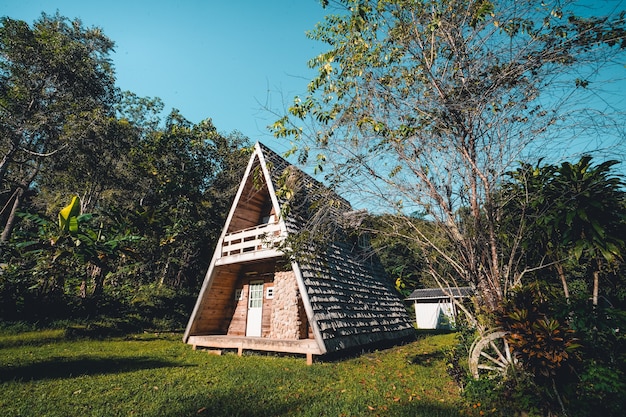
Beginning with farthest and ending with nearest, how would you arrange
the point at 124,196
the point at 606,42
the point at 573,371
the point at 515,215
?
the point at 124,196
the point at 515,215
the point at 606,42
the point at 573,371

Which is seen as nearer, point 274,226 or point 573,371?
point 573,371

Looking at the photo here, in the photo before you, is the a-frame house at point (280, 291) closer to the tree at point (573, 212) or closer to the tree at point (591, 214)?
the tree at point (573, 212)

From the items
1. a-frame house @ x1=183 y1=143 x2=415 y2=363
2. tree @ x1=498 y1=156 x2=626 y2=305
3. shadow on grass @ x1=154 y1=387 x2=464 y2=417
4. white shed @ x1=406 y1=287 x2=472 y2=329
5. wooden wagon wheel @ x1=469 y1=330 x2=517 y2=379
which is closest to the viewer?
shadow on grass @ x1=154 y1=387 x2=464 y2=417

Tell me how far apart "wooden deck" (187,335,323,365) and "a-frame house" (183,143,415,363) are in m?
0.03

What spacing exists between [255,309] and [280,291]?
1.72m

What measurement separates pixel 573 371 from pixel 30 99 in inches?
1058

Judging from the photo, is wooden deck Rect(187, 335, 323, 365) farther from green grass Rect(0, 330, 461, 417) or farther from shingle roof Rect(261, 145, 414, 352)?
shingle roof Rect(261, 145, 414, 352)

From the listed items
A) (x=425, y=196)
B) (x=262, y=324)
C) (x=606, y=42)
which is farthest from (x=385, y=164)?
(x=262, y=324)

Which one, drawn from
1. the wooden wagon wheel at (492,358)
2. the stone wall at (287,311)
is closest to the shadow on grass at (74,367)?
the stone wall at (287,311)

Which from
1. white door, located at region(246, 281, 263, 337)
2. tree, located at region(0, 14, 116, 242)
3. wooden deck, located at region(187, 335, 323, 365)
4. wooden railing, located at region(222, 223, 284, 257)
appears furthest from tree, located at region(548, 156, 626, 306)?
tree, located at region(0, 14, 116, 242)

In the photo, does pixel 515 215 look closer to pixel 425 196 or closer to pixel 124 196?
pixel 425 196

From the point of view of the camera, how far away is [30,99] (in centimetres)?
1781

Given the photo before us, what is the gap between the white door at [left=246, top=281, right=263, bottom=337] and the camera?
37.4ft

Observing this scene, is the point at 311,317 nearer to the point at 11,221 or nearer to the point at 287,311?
the point at 287,311
